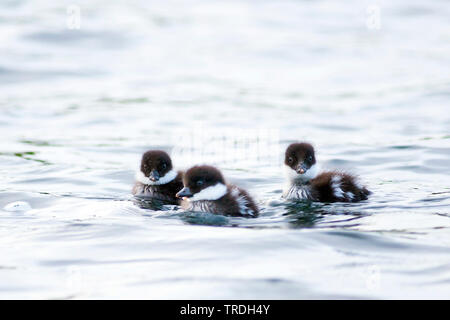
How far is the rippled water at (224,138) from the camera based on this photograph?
6516 mm

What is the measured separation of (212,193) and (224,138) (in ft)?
17.5

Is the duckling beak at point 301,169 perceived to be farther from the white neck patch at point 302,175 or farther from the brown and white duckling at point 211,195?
the brown and white duckling at point 211,195

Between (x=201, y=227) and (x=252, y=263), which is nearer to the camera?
(x=252, y=263)

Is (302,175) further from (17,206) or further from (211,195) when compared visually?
(17,206)

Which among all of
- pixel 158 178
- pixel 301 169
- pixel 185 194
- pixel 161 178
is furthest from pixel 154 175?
pixel 301 169

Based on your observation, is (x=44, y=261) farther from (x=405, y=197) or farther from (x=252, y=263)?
(x=405, y=197)

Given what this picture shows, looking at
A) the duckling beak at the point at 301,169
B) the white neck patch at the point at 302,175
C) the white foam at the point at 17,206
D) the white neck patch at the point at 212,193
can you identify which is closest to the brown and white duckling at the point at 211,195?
the white neck patch at the point at 212,193

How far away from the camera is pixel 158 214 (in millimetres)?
8398

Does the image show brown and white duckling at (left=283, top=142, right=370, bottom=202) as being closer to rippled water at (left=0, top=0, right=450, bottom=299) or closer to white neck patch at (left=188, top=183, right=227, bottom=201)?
rippled water at (left=0, top=0, right=450, bottom=299)

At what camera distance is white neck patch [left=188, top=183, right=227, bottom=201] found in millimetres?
8266

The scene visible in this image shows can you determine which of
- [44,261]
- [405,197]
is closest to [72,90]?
[405,197]

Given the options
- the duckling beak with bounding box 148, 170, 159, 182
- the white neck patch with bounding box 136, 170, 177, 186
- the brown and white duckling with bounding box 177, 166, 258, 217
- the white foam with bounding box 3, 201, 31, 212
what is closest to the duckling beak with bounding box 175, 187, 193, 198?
the brown and white duckling with bounding box 177, 166, 258, 217

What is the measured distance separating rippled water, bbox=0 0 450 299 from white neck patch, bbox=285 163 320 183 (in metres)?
0.39

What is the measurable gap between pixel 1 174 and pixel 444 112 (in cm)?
760
